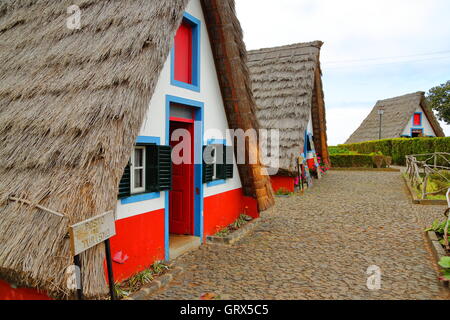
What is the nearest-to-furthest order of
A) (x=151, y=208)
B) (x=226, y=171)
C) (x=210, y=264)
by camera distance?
(x=151, y=208) → (x=210, y=264) → (x=226, y=171)

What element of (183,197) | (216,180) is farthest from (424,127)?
(183,197)

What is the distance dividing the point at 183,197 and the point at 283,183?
6524 mm

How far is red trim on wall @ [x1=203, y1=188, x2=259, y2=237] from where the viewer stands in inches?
266

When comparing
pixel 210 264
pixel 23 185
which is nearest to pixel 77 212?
pixel 23 185

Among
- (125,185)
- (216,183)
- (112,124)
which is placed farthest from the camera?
(216,183)

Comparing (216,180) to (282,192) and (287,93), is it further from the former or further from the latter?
(287,93)

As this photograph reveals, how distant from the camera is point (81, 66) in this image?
14.2ft

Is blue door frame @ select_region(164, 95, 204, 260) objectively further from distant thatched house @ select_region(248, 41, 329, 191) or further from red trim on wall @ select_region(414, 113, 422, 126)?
red trim on wall @ select_region(414, 113, 422, 126)

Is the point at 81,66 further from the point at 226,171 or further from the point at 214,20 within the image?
the point at 226,171

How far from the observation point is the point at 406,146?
23.2m

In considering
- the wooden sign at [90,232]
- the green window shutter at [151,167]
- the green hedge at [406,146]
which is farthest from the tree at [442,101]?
the wooden sign at [90,232]

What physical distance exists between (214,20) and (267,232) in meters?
4.57

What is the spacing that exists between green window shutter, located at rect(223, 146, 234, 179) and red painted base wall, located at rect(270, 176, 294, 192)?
16.9 feet

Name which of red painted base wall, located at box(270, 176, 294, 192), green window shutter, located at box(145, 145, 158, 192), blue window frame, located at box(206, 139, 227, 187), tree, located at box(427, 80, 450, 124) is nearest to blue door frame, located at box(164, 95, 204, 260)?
blue window frame, located at box(206, 139, 227, 187)
